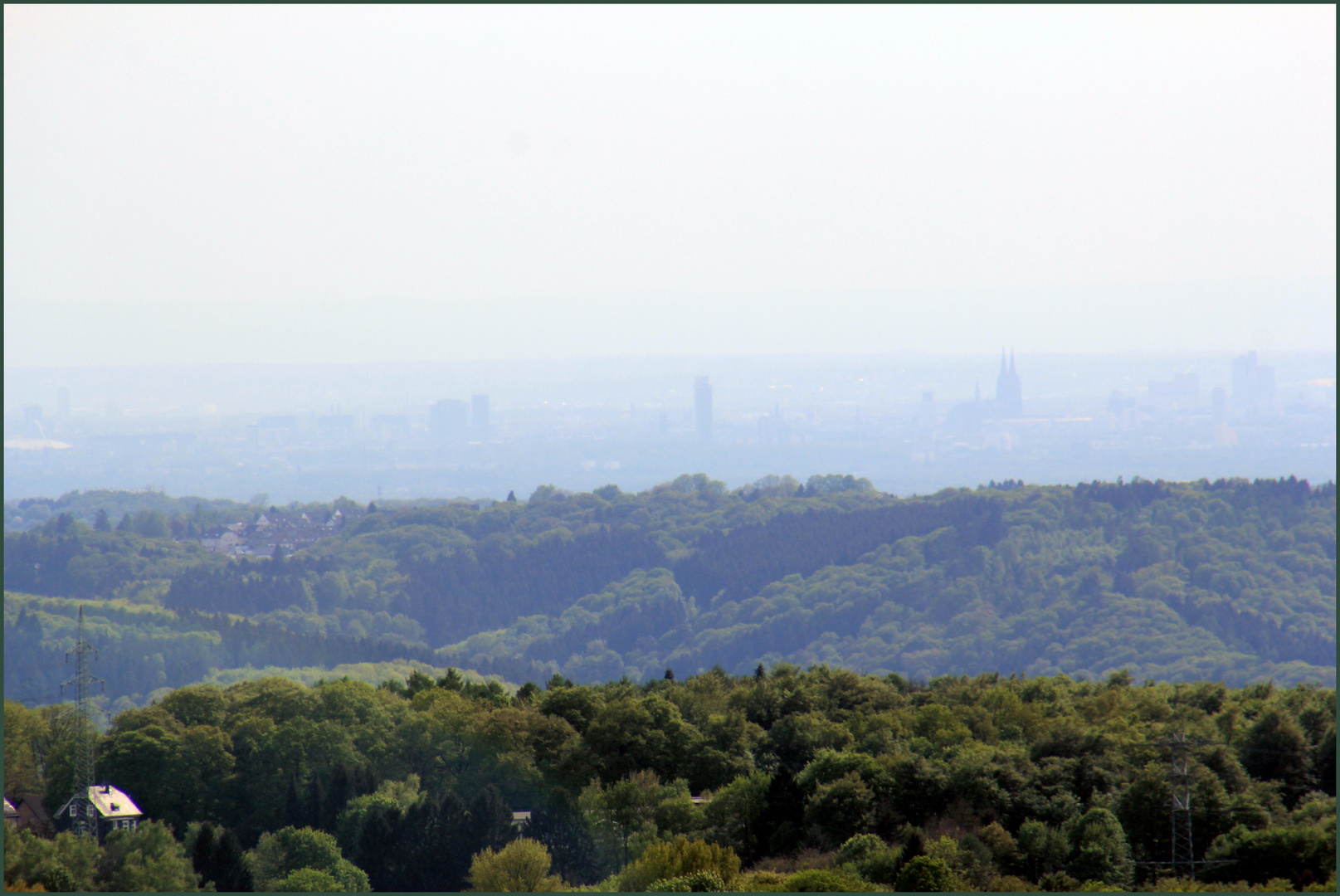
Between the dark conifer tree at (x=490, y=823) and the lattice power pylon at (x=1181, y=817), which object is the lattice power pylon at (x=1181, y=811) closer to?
the lattice power pylon at (x=1181, y=817)

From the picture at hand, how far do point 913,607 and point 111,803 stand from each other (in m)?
147

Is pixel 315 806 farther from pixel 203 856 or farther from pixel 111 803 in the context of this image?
pixel 203 856

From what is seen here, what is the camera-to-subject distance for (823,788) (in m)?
37.8

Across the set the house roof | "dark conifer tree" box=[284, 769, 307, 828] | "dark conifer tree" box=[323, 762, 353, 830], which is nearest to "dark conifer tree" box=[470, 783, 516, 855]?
"dark conifer tree" box=[323, 762, 353, 830]

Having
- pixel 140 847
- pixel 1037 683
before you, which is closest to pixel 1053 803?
pixel 1037 683

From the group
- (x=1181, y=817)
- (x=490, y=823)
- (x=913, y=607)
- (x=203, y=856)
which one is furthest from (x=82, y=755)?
(x=913, y=607)

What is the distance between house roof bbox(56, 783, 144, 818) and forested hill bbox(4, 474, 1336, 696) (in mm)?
109479

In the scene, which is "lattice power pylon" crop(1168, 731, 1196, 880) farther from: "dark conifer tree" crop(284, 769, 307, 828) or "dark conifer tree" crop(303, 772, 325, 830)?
"dark conifer tree" crop(284, 769, 307, 828)

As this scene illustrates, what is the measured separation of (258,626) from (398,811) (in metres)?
132

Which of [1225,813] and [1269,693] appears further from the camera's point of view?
[1269,693]

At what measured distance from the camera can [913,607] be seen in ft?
599

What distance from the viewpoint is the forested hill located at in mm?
160125

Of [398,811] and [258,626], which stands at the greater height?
[398,811]

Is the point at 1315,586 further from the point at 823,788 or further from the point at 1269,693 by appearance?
the point at 823,788
